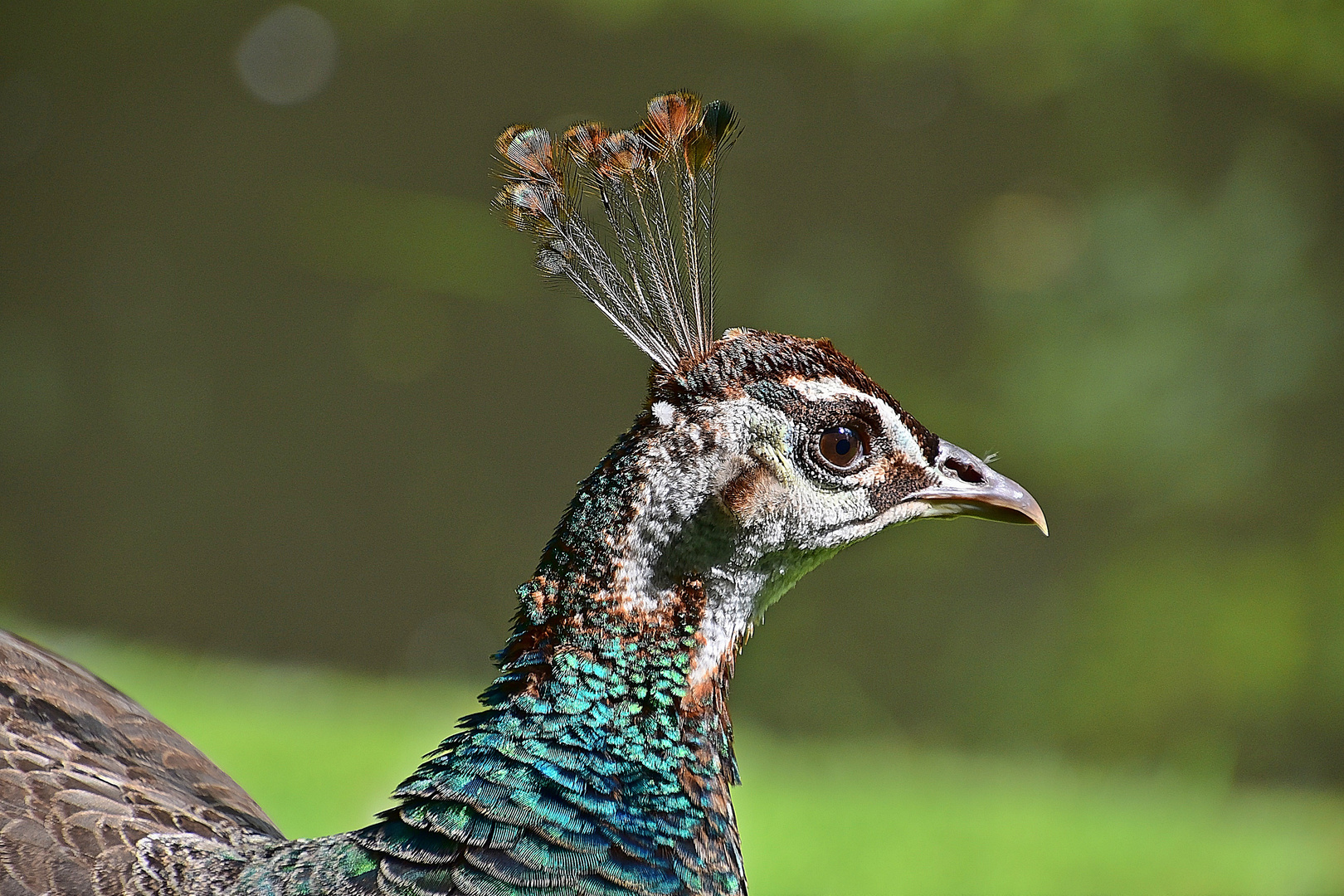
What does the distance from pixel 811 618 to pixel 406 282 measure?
178 cm

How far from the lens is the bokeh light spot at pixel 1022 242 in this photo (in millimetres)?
4051

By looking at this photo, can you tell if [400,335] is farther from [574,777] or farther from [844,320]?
[574,777]

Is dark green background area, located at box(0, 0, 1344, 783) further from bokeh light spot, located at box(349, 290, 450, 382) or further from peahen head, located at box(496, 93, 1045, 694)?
peahen head, located at box(496, 93, 1045, 694)

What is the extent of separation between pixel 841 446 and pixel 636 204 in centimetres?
37

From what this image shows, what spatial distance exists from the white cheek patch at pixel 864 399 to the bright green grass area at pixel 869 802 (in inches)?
52.3

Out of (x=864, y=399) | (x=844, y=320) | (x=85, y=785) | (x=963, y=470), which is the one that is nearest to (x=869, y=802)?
(x=844, y=320)

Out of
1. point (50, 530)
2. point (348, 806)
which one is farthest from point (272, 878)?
point (50, 530)

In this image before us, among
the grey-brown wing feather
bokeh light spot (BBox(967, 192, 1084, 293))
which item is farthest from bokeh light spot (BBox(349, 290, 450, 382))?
the grey-brown wing feather

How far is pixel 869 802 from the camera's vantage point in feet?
10.2

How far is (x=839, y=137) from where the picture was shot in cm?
396

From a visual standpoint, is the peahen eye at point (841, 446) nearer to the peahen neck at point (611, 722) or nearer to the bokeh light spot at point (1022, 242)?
the peahen neck at point (611, 722)

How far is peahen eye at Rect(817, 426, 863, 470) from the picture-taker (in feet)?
4.39

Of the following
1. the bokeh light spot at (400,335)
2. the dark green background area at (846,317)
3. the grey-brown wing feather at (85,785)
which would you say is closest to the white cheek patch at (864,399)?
the grey-brown wing feather at (85,785)

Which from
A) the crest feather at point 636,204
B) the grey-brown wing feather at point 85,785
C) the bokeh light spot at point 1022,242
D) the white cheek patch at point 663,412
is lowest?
the grey-brown wing feather at point 85,785
